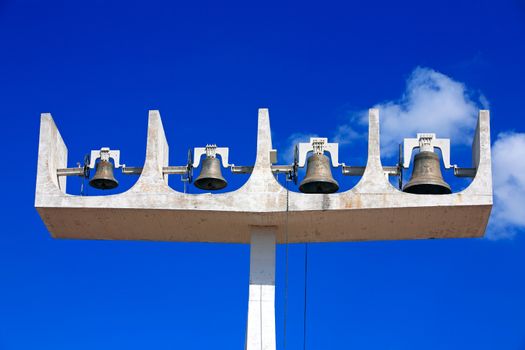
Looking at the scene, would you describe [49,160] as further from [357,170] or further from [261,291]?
[357,170]

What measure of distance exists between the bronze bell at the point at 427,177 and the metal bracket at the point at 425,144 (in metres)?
0.15

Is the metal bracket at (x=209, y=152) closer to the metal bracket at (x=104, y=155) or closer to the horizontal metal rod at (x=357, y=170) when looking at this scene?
the metal bracket at (x=104, y=155)

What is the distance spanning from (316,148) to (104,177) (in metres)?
4.21

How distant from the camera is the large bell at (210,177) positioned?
2466 cm

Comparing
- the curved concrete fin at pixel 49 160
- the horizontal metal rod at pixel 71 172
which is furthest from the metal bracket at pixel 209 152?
the curved concrete fin at pixel 49 160

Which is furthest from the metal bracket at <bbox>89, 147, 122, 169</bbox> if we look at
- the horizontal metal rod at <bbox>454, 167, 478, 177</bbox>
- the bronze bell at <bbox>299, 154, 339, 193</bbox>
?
the horizontal metal rod at <bbox>454, 167, 478, 177</bbox>

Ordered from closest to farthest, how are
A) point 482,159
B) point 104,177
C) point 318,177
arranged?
point 482,159 → point 318,177 → point 104,177

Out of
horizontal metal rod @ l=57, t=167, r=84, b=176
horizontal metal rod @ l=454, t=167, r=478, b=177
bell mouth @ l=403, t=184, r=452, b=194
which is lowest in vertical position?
bell mouth @ l=403, t=184, r=452, b=194

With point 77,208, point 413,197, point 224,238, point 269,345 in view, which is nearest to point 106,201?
point 77,208

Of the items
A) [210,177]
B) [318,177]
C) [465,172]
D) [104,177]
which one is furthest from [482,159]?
[104,177]

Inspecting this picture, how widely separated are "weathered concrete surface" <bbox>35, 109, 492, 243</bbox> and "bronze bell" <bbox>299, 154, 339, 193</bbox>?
736 millimetres

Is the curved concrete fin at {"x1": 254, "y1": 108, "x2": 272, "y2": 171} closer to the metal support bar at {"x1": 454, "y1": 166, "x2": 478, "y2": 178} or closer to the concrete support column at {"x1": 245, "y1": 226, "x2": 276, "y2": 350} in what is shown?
the concrete support column at {"x1": 245, "y1": 226, "x2": 276, "y2": 350}

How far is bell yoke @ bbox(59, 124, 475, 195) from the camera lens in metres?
24.0

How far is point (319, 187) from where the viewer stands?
24328mm
